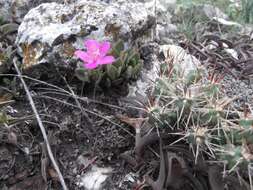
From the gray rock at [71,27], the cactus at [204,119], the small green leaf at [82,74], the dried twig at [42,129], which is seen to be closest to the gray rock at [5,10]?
the gray rock at [71,27]

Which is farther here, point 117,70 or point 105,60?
point 117,70

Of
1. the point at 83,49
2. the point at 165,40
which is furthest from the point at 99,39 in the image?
the point at 165,40

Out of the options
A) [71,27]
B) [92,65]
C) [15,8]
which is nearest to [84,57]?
[92,65]

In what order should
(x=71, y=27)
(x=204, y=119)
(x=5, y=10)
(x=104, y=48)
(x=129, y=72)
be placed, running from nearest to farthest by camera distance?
(x=204, y=119) < (x=104, y=48) < (x=129, y=72) < (x=71, y=27) < (x=5, y=10)

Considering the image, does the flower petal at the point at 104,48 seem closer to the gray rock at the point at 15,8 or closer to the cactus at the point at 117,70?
the cactus at the point at 117,70

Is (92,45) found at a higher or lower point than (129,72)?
higher

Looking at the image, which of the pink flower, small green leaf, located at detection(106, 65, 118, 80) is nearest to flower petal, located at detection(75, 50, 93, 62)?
the pink flower

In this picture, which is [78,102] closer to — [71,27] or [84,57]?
[84,57]
